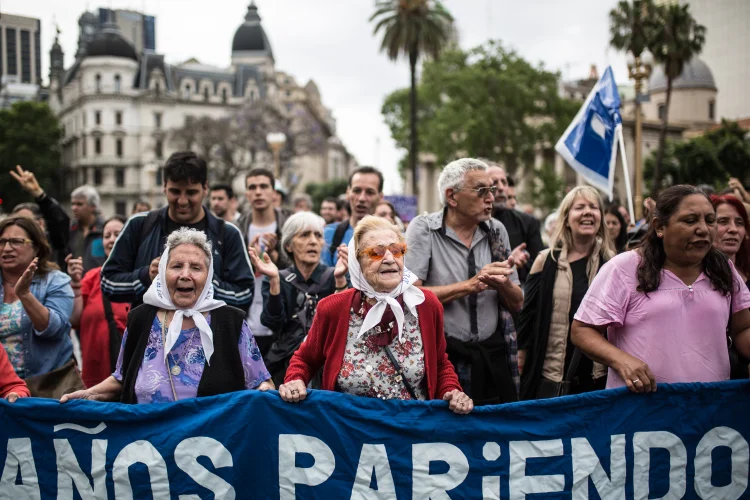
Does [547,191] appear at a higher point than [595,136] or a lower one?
higher

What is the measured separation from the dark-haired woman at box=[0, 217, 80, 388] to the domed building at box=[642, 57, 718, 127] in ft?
225

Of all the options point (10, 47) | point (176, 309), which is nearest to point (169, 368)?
point (176, 309)

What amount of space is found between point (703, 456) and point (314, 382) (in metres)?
2.13

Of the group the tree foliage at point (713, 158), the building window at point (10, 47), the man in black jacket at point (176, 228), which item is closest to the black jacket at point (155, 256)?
the man in black jacket at point (176, 228)

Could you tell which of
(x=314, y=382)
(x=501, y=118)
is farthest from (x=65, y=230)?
(x=501, y=118)

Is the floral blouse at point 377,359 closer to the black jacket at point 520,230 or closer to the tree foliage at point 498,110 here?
the black jacket at point 520,230

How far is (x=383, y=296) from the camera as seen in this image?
3.33m

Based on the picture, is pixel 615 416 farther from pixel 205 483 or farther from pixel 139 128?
pixel 139 128

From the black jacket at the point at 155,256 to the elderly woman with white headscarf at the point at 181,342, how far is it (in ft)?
2.47

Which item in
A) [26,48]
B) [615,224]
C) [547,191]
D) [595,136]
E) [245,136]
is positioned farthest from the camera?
[245,136]

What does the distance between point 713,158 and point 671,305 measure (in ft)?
143

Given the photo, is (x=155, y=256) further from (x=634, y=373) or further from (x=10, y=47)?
(x=10, y=47)

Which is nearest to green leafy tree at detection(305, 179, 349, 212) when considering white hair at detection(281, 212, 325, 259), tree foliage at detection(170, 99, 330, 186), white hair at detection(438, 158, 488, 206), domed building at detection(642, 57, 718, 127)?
tree foliage at detection(170, 99, 330, 186)

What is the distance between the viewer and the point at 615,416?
352 centimetres
